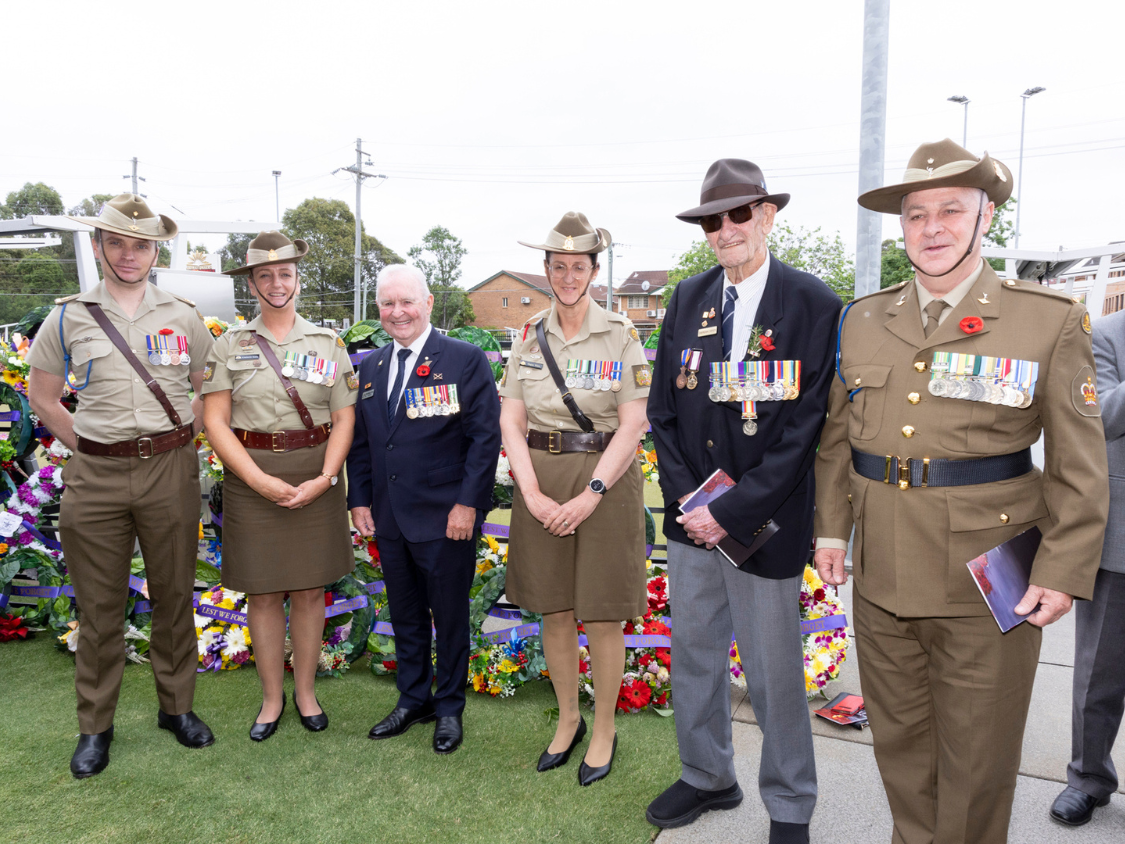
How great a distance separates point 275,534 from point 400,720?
3.34 ft

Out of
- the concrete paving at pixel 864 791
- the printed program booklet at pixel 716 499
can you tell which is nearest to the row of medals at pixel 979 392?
the printed program booklet at pixel 716 499

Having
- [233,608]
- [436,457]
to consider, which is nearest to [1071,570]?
[436,457]

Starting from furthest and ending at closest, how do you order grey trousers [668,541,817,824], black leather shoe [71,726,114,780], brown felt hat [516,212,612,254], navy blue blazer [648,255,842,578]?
black leather shoe [71,726,114,780], brown felt hat [516,212,612,254], grey trousers [668,541,817,824], navy blue blazer [648,255,842,578]

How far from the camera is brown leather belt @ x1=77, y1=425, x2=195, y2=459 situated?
3.16m

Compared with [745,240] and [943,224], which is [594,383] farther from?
[943,224]

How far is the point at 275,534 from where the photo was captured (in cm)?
337

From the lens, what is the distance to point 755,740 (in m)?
3.38

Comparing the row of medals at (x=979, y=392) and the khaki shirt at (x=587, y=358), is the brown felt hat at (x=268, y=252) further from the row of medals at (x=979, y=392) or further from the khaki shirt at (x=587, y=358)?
the row of medals at (x=979, y=392)

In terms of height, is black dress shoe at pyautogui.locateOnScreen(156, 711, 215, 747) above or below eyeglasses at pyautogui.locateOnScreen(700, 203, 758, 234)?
below

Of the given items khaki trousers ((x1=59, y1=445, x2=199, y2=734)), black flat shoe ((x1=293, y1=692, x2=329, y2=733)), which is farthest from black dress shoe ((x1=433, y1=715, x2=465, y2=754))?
khaki trousers ((x1=59, y1=445, x2=199, y2=734))

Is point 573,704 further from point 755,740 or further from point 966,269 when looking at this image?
point 966,269

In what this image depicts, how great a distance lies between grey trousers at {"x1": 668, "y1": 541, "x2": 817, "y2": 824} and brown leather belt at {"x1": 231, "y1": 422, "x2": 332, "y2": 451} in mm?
1673

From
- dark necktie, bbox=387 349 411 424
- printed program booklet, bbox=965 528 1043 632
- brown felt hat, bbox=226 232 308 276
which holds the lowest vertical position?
printed program booklet, bbox=965 528 1043 632

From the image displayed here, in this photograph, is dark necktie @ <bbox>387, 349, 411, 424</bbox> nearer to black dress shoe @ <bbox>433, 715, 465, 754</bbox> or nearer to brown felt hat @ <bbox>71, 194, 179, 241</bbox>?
brown felt hat @ <bbox>71, 194, 179, 241</bbox>
